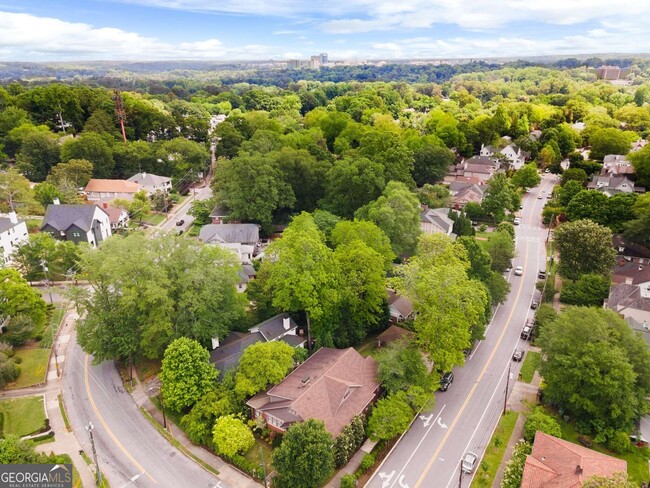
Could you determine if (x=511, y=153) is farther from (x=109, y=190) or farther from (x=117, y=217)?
(x=109, y=190)

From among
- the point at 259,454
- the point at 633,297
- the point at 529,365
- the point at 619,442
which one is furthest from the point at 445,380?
the point at 633,297

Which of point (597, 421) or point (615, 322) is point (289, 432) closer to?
point (597, 421)

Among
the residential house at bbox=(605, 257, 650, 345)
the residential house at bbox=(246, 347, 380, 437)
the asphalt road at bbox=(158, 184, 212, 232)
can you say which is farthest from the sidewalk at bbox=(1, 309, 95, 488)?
the residential house at bbox=(605, 257, 650, 345)

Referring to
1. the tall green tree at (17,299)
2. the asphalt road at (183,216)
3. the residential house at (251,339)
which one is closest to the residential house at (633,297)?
the residential house at (251,339)

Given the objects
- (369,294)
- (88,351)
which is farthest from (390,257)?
(88,351)

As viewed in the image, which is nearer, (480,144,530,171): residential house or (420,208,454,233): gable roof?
(420,208,454,233): gable roof

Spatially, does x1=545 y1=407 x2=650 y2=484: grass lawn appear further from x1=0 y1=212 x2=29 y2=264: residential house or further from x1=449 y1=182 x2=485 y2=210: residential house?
x1=0 y1=212 x2=29 y2=264: residential house
